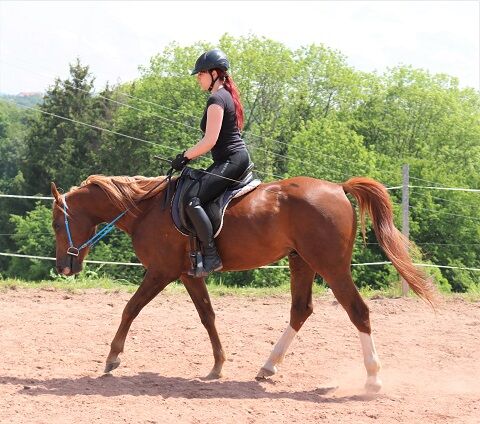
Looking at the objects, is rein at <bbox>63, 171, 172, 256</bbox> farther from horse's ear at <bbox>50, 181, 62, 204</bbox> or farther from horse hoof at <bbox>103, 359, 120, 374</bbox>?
horse hoof at <bbox>103, 359, 120, 374</bbox>

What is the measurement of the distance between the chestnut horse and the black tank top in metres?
0.44

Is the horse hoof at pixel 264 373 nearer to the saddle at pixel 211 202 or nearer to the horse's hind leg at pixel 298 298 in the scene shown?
the horse's hind leg at pixel 298 298

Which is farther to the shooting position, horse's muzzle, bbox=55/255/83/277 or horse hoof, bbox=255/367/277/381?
horse's muzzle, bbox=55/255/83/277

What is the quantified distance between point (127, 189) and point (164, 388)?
1917 mm

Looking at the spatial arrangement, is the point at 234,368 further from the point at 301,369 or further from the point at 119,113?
the point at 119,113

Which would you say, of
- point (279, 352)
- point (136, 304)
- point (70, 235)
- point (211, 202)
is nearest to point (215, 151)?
point (211, 202)

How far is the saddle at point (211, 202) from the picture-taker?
6969 millimetres

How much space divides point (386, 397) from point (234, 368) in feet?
5.71

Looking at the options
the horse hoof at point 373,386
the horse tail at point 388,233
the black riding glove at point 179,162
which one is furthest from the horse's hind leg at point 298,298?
the black riding glove at point 179,162

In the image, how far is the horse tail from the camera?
23.2 ft

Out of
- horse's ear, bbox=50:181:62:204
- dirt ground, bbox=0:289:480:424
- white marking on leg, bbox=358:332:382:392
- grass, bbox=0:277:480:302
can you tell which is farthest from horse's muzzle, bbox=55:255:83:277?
grass, bbox=0:277:480:302

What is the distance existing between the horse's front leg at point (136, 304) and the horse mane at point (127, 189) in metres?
0.73

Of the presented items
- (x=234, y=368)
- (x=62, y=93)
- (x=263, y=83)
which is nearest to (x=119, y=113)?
(x=62, y=93)

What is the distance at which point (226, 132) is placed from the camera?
275 inches
